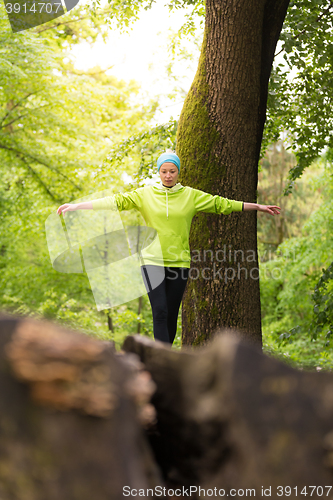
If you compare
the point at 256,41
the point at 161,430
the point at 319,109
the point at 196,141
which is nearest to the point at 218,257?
the point at 196,141

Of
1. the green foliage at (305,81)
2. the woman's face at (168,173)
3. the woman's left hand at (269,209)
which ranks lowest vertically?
the woman's left hand at (269,209)

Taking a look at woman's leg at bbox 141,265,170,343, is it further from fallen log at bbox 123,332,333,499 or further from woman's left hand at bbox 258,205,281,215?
fallen log at bbox 123,332,333,499

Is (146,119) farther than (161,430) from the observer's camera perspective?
Yes

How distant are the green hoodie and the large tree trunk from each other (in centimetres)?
43

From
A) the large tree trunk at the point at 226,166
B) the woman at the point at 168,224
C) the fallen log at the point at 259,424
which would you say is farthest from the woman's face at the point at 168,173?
the fallen log at the point at 259,424

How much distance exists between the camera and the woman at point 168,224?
10.7 feet

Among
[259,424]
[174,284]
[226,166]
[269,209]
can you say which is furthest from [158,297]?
[259,424]

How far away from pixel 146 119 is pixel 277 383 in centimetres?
1157

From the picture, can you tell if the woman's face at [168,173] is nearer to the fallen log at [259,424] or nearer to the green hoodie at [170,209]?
the green hoodie at [170,209]

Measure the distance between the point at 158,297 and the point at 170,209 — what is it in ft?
2.35

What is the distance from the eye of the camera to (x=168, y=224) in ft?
11.0

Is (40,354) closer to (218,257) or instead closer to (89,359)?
(89,359)

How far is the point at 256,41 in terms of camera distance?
3932 millimetres

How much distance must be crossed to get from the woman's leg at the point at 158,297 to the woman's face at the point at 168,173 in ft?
2.33
